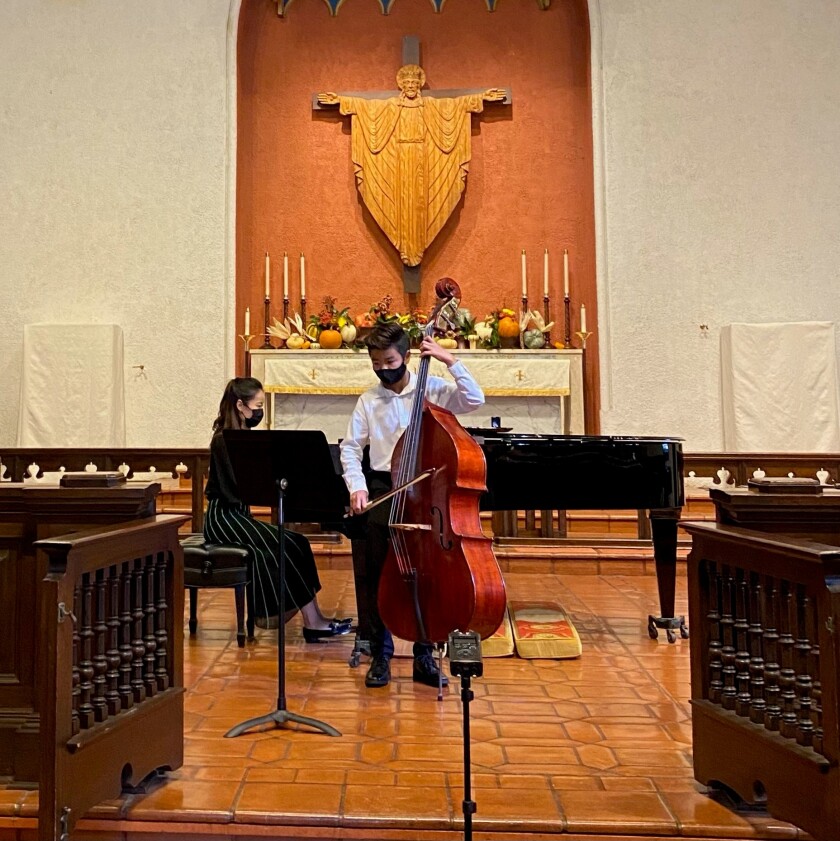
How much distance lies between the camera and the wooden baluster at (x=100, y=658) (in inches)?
94.5

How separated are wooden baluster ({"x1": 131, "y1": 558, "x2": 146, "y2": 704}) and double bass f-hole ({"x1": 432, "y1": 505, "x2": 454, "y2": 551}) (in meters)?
1.01

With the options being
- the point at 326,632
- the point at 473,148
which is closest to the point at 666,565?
the point at 326,632

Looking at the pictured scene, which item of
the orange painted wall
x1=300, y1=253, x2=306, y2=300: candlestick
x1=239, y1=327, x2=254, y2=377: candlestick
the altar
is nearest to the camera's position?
the altar

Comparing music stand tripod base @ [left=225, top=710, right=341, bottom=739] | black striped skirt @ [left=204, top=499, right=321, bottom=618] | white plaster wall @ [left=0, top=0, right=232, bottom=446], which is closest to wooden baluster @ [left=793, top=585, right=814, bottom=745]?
→ music stand tripod base @ [left=225, top=710, right=341, bottom=739]

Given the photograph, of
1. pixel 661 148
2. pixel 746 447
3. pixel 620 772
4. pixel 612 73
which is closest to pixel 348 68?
pixel 612 73

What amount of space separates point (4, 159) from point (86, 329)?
6.39 feet

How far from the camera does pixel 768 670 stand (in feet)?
7.64

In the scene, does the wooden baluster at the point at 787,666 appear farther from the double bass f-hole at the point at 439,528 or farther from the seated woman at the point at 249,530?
the seated woman at the point at 249,530

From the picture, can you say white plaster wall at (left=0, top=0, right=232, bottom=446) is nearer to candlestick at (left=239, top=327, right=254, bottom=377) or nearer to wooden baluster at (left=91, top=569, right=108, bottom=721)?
candlestick at (left=239, top=327, right=254, bottom=377)

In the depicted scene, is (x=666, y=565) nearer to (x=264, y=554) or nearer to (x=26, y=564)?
(x=264, y=554)

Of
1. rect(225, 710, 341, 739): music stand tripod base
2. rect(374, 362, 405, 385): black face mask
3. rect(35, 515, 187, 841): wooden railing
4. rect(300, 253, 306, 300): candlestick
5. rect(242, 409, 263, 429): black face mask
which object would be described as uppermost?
rect(300, 253, 306, 300): candlestick

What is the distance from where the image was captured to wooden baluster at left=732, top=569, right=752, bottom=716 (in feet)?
7.97

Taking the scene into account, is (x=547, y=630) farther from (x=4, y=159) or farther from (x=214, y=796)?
(x=4, y=159)

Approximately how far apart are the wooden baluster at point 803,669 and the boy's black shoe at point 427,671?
1.68 m
